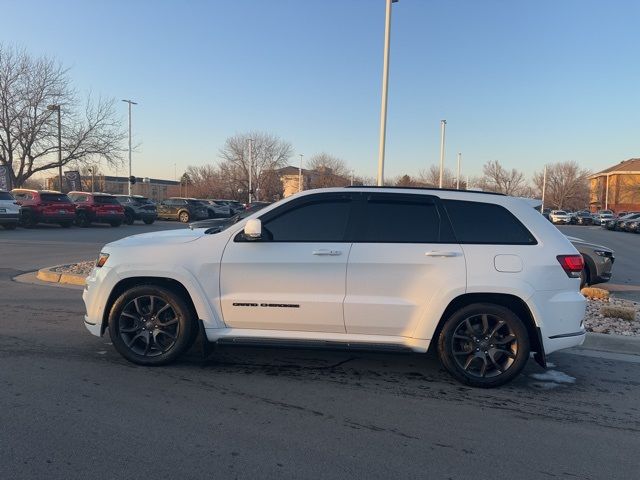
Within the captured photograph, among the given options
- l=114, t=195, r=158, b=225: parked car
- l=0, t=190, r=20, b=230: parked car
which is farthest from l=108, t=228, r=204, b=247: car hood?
l=114, t=195, r=158, b=225: parked car

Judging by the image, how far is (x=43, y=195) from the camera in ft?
81.8

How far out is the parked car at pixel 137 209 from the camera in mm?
32531

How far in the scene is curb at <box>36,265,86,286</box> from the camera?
1012cm

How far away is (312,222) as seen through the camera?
16.6 ft

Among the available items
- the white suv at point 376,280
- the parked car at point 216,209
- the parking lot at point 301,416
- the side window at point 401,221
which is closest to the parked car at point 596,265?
the parking lot at point 301,416

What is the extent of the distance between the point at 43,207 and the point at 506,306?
24.7 metres

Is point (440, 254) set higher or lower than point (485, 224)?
lower

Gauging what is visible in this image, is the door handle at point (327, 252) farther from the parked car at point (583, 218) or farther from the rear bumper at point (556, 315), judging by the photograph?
the parked car at point (583, 218)

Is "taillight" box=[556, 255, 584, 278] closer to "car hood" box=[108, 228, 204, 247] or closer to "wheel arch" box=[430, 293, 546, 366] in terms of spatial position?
"wheel arch" box=[430, 293, 546, 366]

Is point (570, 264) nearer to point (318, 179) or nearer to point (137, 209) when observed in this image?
point (137, 209)

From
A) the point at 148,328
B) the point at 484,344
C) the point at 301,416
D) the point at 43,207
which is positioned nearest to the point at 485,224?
the point at 484,344

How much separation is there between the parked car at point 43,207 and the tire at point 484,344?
80.0ft

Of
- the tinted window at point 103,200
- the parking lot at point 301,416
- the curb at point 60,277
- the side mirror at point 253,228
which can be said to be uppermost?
the tinted window at point 103,200

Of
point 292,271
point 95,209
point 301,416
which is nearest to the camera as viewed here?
point 301,416
